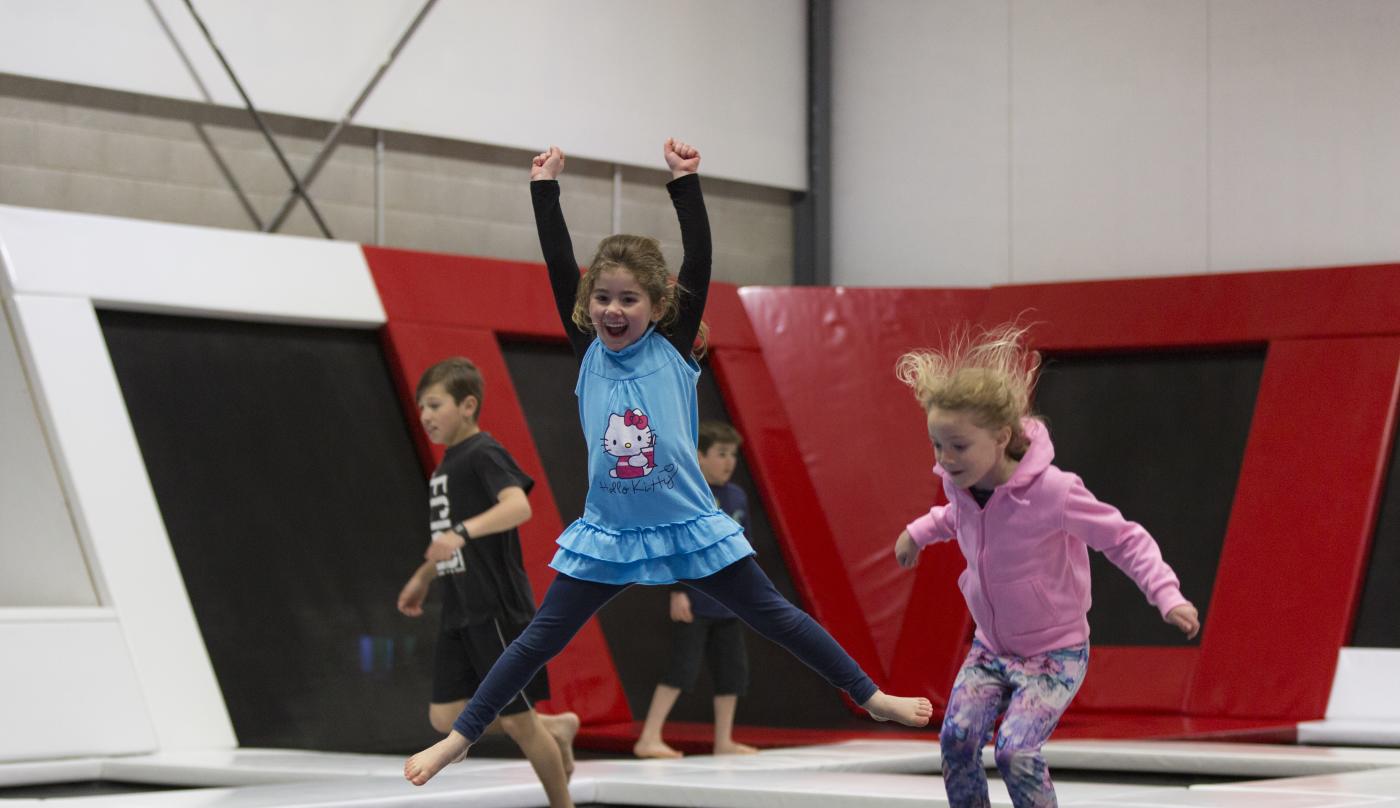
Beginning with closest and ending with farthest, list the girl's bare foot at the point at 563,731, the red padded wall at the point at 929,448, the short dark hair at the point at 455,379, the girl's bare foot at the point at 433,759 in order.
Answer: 1. the girl's bare foot at the point at 433,759
2. the short dark hair at the point at 455,379
3. the girl's bare foot at the point at 563,731
4. the red padded wall at the point at 929,448

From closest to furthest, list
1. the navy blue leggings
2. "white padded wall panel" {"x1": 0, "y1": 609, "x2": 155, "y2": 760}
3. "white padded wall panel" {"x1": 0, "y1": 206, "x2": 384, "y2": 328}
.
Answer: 1. the navy blue leggings
2. "white padded wall panel" {"x1": 0, "y1": 609, "x2": 155, "y2": 760}
3. "white padded wall panel" {"x1": 0, "y1": 206, "x2": 384, "y2": 328}

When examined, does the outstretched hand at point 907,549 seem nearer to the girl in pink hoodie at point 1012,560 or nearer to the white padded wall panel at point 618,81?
the girl in pink hoodie at point 1012,560

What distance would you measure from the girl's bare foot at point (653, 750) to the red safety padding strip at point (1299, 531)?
237cm

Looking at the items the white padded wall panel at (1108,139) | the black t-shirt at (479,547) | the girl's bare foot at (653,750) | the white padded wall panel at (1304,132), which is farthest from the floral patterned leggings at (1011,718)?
the white padded wall panel at (1108,139)

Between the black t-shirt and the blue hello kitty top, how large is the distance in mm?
998

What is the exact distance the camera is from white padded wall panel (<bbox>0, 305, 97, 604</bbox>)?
554cm

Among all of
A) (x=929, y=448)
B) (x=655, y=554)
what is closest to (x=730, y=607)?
(x=655, y=554)

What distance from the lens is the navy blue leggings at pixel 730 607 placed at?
127 inches

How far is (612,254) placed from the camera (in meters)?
3.29

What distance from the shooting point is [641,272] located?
10.8 feet

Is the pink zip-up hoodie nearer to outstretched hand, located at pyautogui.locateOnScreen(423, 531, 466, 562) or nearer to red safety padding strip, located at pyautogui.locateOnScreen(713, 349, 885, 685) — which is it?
outstretched hand, located at pyautogui.locateOnScreen(423, 531, 466, 562)

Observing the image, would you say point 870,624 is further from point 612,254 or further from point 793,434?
point 612,254

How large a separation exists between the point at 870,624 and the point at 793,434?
3.09ft

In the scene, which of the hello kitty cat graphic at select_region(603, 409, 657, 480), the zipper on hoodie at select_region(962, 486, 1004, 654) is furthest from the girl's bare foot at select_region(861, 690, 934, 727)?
the hello kitty cat graphic at select_region(603, 409, 657, 480)
